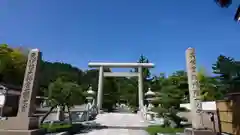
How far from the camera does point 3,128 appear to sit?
705 cm

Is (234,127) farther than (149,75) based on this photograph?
No

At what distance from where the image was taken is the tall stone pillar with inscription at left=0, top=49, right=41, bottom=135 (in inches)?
271

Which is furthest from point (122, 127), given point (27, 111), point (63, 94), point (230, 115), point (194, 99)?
point (27, 111)

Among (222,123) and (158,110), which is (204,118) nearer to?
(222,123)

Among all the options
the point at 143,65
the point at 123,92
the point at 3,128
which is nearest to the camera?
the point at 3,128

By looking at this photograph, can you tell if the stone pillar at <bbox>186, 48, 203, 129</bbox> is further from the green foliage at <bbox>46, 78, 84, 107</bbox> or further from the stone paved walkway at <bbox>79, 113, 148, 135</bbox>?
the green foliage at <bbox>46, 78, 84, 107</bbox>

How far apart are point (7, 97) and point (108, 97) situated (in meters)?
17.8

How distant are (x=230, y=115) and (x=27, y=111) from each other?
26.4 ft

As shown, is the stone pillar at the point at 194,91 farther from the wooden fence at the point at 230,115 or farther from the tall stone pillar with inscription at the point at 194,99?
the wooden fence at the point at 230,115

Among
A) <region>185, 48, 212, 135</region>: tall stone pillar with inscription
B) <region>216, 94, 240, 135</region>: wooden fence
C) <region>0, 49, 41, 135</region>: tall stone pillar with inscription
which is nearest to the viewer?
<region>0, 49, 41, 135</region>: tall stone pillar with inscription

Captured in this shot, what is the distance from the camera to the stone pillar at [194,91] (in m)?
8.24

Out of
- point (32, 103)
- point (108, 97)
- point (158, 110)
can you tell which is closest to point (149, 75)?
point (108, 97)

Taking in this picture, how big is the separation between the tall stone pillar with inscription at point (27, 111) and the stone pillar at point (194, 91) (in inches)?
250

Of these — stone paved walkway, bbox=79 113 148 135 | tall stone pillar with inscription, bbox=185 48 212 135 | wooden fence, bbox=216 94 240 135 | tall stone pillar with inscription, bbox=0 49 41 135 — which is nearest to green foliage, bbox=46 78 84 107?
stone paved walkway, bbox=79 113 148 135
